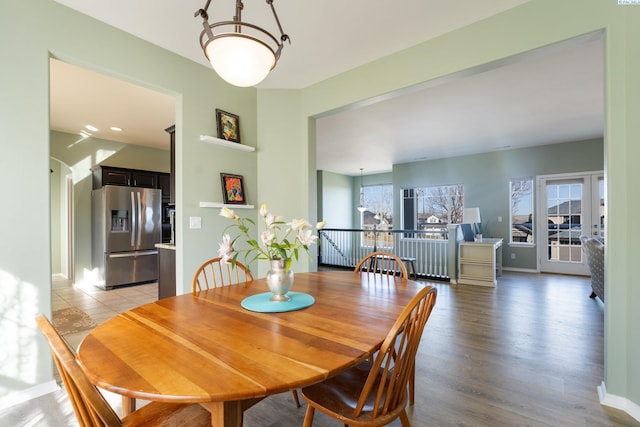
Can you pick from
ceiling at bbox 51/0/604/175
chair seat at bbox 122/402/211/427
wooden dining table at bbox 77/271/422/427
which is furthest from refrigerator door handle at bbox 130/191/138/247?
chair seat at bbox 122/402/211/427

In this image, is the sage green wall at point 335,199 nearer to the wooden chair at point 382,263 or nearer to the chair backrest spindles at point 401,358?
the wooden chair at point 382,263

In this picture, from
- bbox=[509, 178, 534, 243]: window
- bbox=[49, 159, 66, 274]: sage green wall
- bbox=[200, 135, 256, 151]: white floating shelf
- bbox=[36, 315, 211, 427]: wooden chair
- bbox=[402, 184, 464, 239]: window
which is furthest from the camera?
bbox=[402, 184, 464, 239]: window

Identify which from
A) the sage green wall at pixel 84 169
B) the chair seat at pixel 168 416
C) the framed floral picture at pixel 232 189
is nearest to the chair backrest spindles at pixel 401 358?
the chair seat at pixel 168 416

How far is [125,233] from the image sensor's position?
5234 millimetres

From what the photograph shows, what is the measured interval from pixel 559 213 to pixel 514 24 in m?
5.61

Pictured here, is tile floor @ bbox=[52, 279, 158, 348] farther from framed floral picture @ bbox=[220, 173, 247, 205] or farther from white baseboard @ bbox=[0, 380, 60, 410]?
framed floral picture @ bbox=[220, 173, 247, 205]

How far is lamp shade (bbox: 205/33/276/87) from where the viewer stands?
138 cm

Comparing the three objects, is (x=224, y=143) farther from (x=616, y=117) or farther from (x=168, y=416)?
(x=616, y=117)

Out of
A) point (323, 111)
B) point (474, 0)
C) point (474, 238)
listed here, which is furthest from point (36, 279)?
point (474, 238)

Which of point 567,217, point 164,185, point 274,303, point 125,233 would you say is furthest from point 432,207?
point 274,303

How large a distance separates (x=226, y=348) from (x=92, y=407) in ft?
1.27

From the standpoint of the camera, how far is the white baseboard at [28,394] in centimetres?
185

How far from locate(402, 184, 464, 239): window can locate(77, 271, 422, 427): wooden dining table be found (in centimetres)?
660

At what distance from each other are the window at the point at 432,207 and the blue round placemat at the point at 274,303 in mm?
6357
